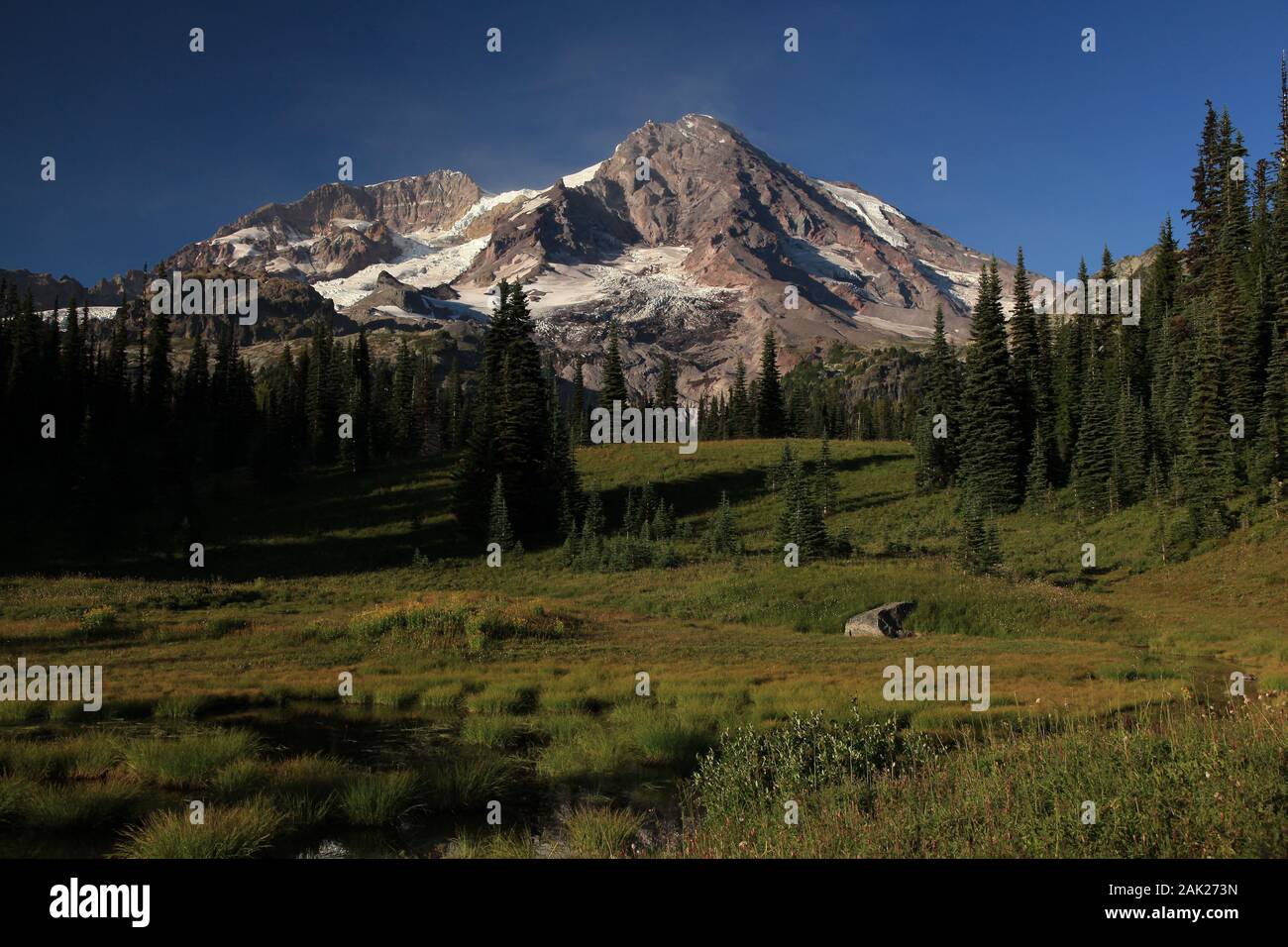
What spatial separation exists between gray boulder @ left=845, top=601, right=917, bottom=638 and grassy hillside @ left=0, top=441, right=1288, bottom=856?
894mm

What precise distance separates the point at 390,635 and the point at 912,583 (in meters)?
24.8

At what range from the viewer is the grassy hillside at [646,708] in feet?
23.4

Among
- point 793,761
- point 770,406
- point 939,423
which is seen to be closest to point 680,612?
point 793,761

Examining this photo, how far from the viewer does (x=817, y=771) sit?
9547 millimetres

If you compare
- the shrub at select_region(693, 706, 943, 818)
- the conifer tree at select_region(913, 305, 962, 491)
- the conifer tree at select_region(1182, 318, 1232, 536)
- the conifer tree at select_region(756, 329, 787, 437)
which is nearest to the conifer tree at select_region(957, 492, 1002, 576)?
the conifer tree at select_region(1182, 318, 1232, 536)

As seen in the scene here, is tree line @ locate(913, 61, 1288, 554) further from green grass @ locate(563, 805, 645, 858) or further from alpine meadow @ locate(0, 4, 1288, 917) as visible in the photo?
green grass @ locate(563, 805, 645, 858)

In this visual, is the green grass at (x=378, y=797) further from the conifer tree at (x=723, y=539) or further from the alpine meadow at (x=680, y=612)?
the conifer tree at (x=723, y=539)

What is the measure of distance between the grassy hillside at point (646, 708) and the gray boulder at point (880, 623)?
894mm

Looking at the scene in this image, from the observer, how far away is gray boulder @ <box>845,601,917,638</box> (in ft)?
94.5

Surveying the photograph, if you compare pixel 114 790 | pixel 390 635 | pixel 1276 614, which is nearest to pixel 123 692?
pixel 114 790

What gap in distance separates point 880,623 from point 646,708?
17593mm

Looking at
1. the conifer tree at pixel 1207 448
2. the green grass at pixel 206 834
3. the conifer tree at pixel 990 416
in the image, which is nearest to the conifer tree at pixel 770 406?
the conifer tree at pixel 990 416

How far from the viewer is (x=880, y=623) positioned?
29.1 m

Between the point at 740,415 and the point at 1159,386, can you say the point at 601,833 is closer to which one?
the point at 1159,386
